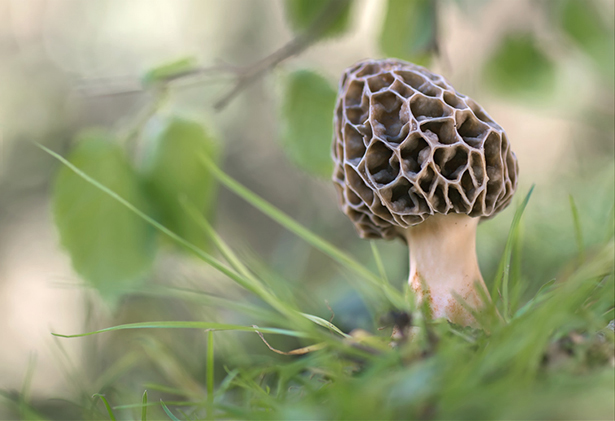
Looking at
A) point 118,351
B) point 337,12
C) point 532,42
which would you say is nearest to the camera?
point 337,12

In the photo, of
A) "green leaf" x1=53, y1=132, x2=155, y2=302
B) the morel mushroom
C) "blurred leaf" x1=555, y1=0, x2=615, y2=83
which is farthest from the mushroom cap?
"blurred leaf" x1=555, y1=0, x2=615, y2=83

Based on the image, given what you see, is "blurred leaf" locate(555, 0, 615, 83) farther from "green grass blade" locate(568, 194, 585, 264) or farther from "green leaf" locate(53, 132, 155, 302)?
"green leaf" locate(53, 132, 155, 302)

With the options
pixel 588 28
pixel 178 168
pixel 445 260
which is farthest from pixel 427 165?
pixel 588 28

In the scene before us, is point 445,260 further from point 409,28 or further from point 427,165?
point 409,28

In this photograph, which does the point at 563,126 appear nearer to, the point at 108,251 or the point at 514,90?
the point at 514,90

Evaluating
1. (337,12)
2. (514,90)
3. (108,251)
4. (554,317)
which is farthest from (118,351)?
(554,317)

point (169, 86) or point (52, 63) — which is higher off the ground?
point (52, 63)

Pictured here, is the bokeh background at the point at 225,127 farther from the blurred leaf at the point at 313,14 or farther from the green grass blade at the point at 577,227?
the green grass blade at the point at 577,227
